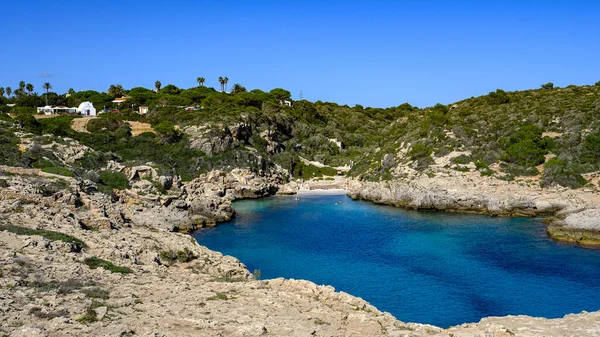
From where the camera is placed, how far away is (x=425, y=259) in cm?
3584

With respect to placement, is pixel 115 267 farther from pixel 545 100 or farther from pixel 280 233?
pixel 545 100

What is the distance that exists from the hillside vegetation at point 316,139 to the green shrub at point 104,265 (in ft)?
101

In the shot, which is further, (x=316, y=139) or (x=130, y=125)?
(x=316, y=139)

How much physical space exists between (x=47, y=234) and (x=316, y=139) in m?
74.8

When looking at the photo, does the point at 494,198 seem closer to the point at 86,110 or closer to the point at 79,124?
the point at 79,124

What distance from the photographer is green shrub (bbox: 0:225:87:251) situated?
73.2 feet

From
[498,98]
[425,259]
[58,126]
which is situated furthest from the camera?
[498,98]

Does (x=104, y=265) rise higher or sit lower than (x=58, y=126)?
lower

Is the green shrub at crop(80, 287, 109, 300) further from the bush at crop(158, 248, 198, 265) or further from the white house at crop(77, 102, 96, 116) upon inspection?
the white house at crop(77, 102, 96, 116)

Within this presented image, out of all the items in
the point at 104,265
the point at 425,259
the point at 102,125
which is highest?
the point at 102,125

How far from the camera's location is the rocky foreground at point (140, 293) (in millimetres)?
14203

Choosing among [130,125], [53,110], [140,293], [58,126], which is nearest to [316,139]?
[130,125]

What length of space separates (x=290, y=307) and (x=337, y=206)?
44243 mm

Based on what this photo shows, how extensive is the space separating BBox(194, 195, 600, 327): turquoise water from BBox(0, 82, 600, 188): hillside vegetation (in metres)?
15.2
